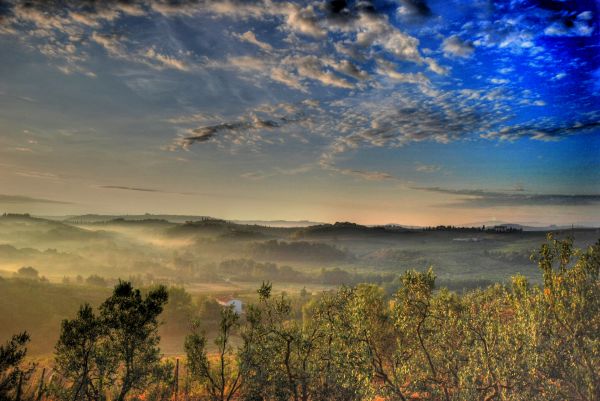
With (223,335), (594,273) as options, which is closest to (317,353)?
(223,335)

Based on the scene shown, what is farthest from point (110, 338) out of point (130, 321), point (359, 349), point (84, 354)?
point (359, 349)

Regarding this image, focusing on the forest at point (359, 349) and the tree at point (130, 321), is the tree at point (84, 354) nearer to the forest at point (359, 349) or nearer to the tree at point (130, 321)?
the forest at point (359, 349)

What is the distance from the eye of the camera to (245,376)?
82.6 ft

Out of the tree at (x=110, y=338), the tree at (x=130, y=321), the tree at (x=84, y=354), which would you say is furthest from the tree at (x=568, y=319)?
the tree at (x=84, y=354)

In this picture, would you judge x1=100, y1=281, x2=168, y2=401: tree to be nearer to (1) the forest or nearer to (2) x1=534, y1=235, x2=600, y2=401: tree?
(1) the forest

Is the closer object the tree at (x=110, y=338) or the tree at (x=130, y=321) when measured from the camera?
the tree at (x=110, y=338)

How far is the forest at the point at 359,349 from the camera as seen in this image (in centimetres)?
2303

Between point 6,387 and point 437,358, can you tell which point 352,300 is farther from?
point 6,387

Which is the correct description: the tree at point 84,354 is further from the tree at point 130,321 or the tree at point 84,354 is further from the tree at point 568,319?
the tree at point 568,319

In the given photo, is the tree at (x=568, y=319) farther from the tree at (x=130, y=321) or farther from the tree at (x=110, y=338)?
the tree at (x=110, y=338)

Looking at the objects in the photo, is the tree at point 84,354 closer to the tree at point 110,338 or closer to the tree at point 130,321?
the tree at point 110,338

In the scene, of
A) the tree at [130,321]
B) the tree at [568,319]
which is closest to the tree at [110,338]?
the tree at [130,321]

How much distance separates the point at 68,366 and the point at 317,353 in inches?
634

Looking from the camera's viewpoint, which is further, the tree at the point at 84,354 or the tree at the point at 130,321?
the tree at the point at 130,321
